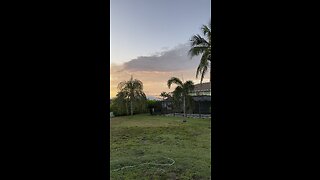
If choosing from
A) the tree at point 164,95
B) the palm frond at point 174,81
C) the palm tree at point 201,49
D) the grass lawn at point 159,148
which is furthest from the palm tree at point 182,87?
the palm tree at point 201,49

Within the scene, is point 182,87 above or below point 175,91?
above

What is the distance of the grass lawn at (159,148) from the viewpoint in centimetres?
398

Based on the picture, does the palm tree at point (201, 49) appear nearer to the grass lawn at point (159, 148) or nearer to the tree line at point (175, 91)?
the tree line at point (175, 91)

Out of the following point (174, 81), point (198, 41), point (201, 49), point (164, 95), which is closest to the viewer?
point (201, 49)

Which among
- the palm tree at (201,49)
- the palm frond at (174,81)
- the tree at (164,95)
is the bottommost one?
the tree at (164,95)

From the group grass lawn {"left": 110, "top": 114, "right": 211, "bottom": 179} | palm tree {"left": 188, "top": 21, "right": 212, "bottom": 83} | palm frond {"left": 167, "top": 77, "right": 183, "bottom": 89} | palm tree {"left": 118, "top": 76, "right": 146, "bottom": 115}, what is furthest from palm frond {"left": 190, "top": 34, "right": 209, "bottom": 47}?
grass lawn {"left": 110, "top": 114, "right": 211, "bottom": 179}

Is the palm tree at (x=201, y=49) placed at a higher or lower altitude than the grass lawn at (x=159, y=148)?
higher

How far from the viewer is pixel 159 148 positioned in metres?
5.39

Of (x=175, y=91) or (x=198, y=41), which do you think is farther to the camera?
(x=175, y=91)

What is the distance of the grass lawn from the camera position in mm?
3977

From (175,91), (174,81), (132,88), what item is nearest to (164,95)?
(175,91)

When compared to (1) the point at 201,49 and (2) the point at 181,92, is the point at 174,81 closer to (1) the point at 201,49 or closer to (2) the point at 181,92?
(2) the point at 181,92
